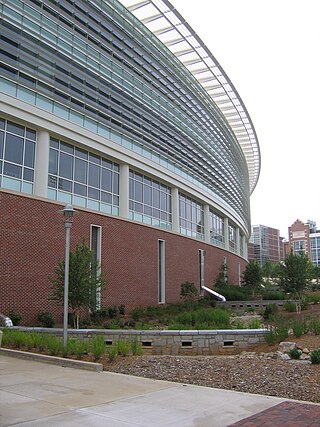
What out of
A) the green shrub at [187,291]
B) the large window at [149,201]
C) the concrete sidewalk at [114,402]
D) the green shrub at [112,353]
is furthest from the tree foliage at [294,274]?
the concrete sidewalk at [114,402]

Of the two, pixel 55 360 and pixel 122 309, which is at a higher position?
pixel 122 309

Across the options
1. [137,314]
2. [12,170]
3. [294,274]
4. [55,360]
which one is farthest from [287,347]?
[294,274]

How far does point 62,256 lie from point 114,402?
52.7 feet

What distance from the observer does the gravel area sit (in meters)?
7.71

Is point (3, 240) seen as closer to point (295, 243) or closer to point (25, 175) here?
point (25, 175)

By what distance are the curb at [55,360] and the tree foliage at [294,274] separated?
20451 mm

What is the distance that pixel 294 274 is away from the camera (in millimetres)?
28344

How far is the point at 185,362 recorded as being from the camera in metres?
10.4

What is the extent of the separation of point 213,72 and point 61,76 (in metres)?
19.4

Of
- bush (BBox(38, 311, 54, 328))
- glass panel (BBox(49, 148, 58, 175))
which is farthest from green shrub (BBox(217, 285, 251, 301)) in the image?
bush (BBox(38, 311, 54, 328))

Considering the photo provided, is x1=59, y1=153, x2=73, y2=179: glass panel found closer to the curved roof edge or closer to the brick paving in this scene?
the curved roof edge

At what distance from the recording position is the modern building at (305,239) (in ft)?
499

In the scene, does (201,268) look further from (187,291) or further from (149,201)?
(149,201)

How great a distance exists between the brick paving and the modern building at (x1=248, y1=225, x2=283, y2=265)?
156292mm
